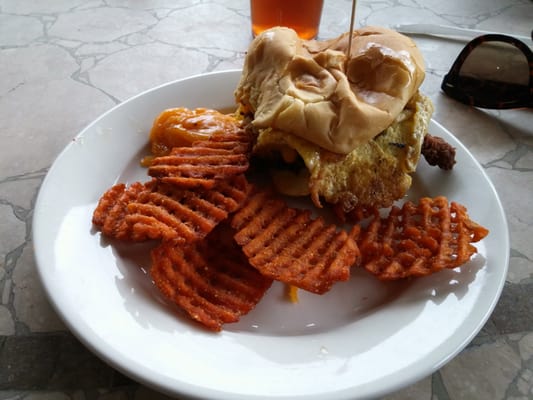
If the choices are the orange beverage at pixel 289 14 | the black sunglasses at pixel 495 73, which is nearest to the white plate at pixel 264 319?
the black sunglasses at pixel 495 73

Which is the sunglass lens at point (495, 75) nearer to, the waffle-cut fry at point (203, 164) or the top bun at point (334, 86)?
the top bun at point (334, 86)

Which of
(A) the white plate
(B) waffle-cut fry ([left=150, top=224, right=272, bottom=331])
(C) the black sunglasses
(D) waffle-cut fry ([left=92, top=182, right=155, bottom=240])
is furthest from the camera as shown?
(C) the black sunglasses

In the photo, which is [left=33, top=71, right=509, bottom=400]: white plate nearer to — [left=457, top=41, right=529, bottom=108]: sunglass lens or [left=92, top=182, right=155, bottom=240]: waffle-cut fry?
[left=92, top=182, right=155, bottom=240]: waffle-cut fry

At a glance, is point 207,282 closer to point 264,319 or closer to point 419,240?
point 264,319

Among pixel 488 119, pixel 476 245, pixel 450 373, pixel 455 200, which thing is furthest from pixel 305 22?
pixel 450 373

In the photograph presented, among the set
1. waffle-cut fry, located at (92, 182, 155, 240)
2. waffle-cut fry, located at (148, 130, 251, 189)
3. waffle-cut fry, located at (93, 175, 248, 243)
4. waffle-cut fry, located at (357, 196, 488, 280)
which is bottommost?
waffle-cut fry, located at (357, 196, 488, 280)

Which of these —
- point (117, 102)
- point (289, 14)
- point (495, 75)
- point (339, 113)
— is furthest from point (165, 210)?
point (495, 75)

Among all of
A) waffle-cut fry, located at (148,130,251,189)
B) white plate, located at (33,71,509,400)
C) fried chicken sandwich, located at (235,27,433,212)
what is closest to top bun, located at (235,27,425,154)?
fried chicken sandwich, located at (235,27,433,212)

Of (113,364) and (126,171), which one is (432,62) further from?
(113,364)
